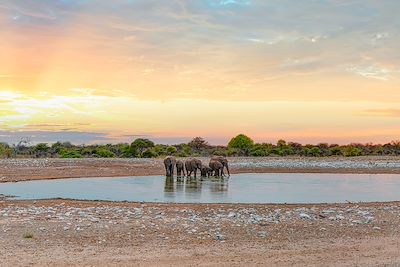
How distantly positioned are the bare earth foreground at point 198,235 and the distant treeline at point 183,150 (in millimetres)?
57514

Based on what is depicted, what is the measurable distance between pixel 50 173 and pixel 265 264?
31957 mm

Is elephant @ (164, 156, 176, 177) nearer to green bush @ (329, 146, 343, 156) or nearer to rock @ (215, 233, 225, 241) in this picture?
rock @ (215, 233, 225, 241)

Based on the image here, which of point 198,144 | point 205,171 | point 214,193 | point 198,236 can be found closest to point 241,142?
point 198,144

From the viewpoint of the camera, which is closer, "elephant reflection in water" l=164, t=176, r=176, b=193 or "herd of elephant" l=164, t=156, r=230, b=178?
"elephant reflection in water" l=164, t=176, r=176, b=193

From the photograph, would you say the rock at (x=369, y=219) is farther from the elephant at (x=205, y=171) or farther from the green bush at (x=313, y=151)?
the green bush at (x=313, y=151)

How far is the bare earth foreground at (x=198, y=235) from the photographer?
10.3m

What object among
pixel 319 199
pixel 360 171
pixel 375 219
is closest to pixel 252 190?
pixel 319 199

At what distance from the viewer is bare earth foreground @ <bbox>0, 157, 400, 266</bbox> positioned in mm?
10305

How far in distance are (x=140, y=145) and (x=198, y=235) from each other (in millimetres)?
74219

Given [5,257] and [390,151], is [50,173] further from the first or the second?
[390,151]

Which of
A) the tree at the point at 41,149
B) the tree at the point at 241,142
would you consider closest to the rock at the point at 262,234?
the tree at the point at 41,149

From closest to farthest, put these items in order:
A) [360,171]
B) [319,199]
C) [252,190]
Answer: [319,199]
[252,190]
[360,171]

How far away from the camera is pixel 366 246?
11.8m

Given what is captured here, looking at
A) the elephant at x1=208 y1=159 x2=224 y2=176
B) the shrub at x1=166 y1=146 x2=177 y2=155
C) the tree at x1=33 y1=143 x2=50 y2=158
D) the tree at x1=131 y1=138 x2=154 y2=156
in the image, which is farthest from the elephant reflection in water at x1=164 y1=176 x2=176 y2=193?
the tree at x1=33 y1=143 x2=50 y2=158
